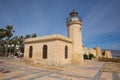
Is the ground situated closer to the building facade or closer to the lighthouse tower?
the building facade

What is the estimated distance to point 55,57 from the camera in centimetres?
1353

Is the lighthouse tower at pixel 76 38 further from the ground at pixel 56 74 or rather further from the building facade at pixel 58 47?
the ground at pixel 56 74

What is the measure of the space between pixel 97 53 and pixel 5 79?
39018mm

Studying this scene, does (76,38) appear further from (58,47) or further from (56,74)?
(56,74)

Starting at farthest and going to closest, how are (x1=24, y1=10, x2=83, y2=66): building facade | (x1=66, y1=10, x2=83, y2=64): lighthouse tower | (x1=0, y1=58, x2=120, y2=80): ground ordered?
(x1=66, y1=10, x2=83, y2=64): lighthouse tower, (x1=24, y1=10, x2=83, y2=66): building facade, (x1=0, y1=58, x2=120, y2=80): ground

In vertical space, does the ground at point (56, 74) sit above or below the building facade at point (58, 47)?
below

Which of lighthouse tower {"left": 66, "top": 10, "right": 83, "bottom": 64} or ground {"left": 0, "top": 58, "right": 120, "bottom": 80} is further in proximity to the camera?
lighthouse tower {"left": 66, "top": 10, "right": 83, "bottom": 64}

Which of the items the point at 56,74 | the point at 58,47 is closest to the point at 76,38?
the point at 58,47

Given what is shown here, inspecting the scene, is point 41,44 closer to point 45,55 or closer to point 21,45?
point 45,55

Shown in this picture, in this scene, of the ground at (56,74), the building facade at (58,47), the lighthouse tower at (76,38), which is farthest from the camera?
the lighthouse tower at (76,38)

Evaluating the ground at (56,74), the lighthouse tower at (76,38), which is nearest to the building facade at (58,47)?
the lighthouse tower at (76,38)

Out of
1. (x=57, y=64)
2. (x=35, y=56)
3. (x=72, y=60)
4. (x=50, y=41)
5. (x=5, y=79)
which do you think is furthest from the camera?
(x=72, y=60)

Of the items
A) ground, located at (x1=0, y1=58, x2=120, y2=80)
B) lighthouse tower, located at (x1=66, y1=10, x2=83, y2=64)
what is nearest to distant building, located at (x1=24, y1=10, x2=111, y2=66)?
lighthouse tower, located at (x1=66, y1=10, x2=83, y2=64)

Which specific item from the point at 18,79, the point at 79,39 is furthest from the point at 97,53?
the point at 18,79
